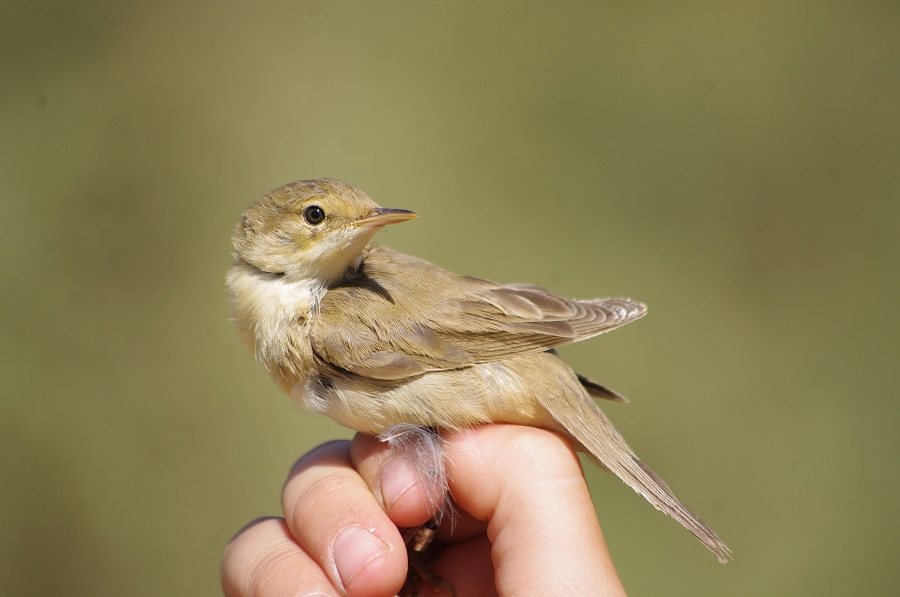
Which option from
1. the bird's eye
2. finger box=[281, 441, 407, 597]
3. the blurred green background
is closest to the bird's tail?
finger box=[281, 441, 407, 597]

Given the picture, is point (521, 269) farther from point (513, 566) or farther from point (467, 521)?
point (513, 566)

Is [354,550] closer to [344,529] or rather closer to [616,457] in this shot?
[344,529]

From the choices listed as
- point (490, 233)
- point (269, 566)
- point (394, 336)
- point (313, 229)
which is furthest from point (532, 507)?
point (490, 233)

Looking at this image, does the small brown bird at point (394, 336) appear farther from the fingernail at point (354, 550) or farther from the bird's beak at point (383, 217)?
the fingernail at point (354, 550)

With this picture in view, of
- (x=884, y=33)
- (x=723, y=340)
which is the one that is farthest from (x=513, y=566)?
(x=884, y=33)

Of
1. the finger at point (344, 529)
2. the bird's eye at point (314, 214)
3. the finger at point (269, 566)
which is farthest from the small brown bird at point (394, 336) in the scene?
the finger at point (269, 566)

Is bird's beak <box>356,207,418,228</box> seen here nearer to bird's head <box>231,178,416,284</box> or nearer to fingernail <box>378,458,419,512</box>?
bird's head <box>231,178,416,284</box>
